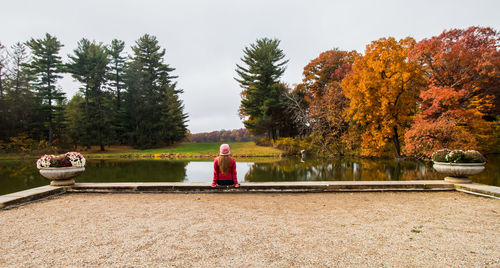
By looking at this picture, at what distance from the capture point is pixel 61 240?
11.3 ft

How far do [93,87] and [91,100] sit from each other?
2099 millimetres

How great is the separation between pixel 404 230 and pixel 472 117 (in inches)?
676

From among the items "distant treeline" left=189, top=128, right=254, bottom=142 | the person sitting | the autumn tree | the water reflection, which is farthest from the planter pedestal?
"distant treeline" left=189, top=128, right=254, bottom=142

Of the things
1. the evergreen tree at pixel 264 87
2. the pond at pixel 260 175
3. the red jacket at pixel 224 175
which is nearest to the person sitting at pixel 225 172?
the red jacket at pixel 224 175

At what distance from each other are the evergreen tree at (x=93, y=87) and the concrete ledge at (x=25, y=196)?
100 ft

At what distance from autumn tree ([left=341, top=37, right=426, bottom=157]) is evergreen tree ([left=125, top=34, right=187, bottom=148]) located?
28.3m

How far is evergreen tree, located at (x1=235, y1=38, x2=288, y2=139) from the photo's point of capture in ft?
109

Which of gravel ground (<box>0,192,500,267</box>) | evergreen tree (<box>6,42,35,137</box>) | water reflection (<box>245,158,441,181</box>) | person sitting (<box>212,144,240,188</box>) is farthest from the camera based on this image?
evergreen tree (<box>6,42,35,137</box>)

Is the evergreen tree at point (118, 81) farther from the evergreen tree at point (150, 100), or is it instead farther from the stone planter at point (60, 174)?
the stone planter at point (60, 174)

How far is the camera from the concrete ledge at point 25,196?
528 cm

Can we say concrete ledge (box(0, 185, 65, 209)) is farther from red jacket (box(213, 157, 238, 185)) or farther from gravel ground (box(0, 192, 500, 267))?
red jacket (box(213, 157, 238, 185))

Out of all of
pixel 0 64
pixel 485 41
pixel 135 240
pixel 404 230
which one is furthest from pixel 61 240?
pixel 0 64

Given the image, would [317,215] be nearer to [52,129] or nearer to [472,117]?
[472,117]

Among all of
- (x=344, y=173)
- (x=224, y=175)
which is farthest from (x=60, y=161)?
(x=344, y=173)
